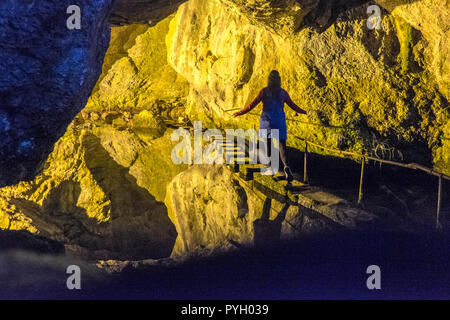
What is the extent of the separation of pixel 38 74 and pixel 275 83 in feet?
9.83

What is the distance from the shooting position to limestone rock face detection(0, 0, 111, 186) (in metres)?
4.13

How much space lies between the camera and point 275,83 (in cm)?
593

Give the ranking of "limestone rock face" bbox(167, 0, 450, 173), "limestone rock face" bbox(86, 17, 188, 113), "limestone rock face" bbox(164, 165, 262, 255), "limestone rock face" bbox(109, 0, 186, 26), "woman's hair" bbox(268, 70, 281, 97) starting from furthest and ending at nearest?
"limestone rock face" bbox(86, 17, 188, 113) < "limestone rock face" bbox(167, 0, 450, 173) < "limestone rock face" bbox(109, 0, 186, 26) < "woman's hair" bbox(268, 70, 281, 97) < "limestone rock face" bbox(164, 165, 262, 255)

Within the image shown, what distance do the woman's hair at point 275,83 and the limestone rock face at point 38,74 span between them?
2.26m

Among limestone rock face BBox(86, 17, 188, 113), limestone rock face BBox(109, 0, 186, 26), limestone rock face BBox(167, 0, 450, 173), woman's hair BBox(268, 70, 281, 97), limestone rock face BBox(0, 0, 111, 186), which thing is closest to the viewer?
limestone rock face BBox(0, 0, 111, 186)

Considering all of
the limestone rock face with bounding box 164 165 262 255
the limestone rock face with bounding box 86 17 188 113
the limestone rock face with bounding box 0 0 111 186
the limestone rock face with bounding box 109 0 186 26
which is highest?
the limestone rock face with bounding box 86 17 188 113

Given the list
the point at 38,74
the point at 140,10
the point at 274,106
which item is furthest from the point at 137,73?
the point at 38,74

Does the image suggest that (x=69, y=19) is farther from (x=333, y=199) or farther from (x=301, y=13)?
(x=301, y=13)

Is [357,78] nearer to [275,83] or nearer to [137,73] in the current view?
[275,83]

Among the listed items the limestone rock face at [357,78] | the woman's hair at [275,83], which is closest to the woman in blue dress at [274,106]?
the woman's hair at [275,83]

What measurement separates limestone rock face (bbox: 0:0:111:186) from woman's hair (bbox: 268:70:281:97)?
2264mm

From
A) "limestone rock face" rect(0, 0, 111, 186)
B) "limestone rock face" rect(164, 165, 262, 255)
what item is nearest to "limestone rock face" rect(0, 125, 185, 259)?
"limestone rock face" rect(164, 165, 262, 255)

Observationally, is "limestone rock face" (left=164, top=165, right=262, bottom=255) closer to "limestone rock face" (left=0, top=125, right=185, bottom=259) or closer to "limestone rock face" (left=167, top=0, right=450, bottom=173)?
"limestone rock face" (left=0, top=125, right=185, bottom=259)

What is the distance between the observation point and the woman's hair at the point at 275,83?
19.2 feet
